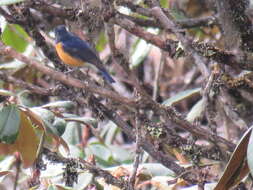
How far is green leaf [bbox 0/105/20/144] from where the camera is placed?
1.66 metres

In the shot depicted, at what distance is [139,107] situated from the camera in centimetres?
158

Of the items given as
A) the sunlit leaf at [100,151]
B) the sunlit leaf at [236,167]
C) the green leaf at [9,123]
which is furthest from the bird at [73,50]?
the sunlit leaf at [236,167]

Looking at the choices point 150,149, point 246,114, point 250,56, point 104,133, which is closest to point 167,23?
point 250,56

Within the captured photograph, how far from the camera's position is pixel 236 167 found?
5.05 ft

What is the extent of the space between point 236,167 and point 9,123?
0.64 meters

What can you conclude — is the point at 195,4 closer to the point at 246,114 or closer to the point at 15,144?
the point at 246,114

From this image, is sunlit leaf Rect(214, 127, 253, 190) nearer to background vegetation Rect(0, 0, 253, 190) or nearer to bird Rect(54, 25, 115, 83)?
background vegetation Rect(0, 0, 253, 190)

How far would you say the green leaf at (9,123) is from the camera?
→ 5.45 feet

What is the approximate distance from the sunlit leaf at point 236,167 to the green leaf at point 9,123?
1.94ft

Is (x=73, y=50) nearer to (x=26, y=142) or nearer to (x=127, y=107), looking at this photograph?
(x=127, y=107)

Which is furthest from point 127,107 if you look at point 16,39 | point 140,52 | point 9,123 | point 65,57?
point 16,39

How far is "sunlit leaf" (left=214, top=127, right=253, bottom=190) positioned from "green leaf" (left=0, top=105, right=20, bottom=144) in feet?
1.94

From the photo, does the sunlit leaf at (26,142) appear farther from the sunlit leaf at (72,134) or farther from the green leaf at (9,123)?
the sunlit leaf at (72,134)

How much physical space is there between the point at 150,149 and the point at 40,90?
0.42m
